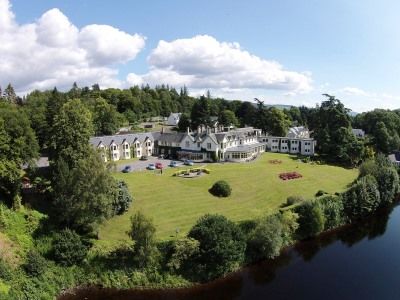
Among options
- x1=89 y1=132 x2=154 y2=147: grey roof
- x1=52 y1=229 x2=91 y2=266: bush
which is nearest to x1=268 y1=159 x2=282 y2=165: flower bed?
x1=89 y1=132 x2=154 y2=147: grey roof

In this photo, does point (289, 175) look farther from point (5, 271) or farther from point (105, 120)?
point (5, 271)

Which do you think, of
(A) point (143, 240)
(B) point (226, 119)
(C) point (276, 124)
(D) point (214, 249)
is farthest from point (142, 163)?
(C) point (276, 124)

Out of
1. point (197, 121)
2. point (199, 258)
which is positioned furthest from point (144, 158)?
point (199, 258)

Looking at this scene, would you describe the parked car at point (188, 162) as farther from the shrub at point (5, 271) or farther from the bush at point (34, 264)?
the shrub at point (5, 271)

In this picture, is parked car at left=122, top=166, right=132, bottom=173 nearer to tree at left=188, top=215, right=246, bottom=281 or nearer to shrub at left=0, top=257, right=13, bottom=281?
tree at left=188, top=215, right=246, bottom=281

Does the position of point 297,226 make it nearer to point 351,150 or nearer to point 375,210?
point 375,210

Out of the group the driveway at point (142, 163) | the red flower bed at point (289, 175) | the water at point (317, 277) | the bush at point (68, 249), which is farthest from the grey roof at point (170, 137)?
the bush at point (68, 249)
